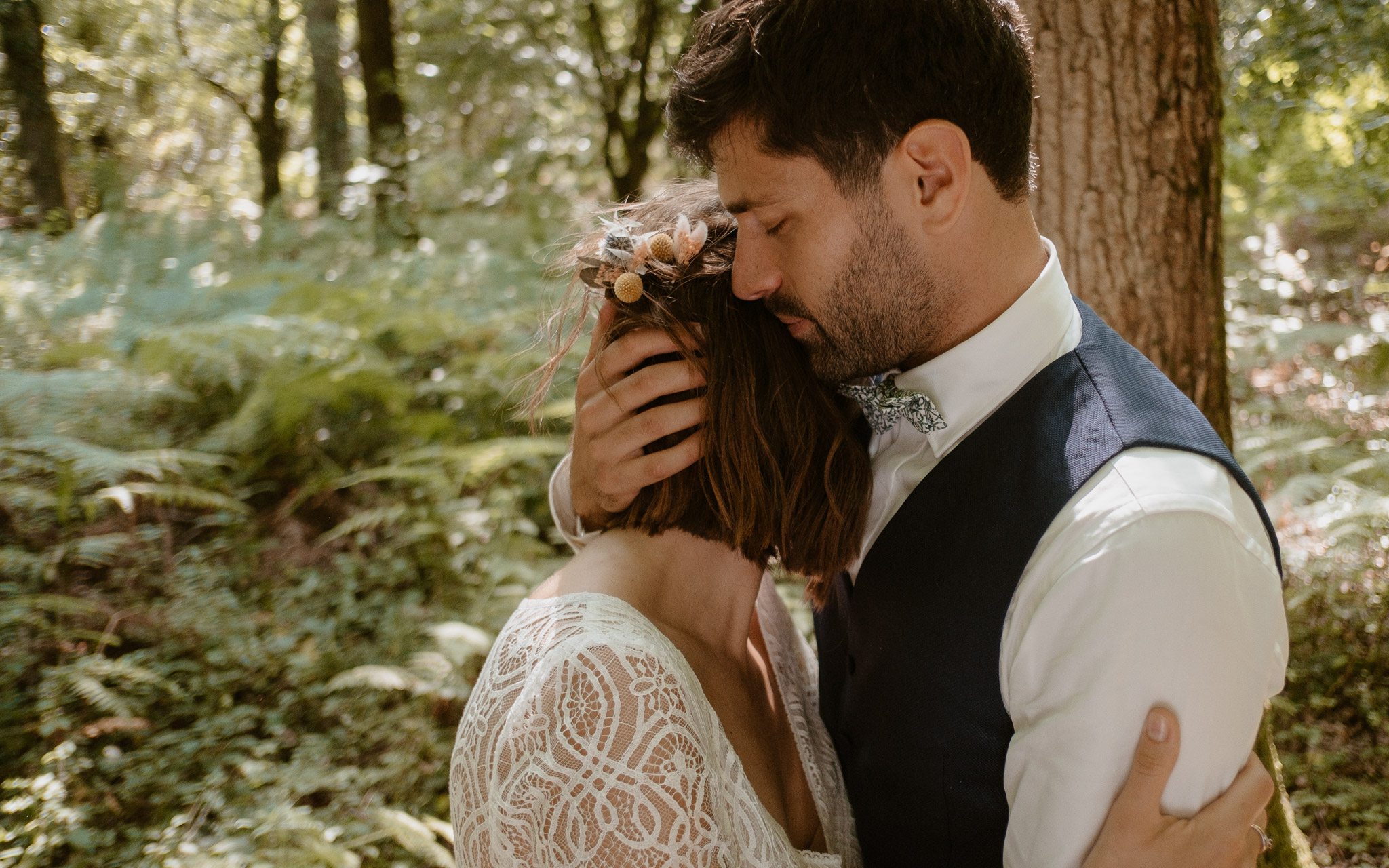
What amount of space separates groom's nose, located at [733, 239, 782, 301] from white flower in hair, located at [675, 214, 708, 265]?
10 cm

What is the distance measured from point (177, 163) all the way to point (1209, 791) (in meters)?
9.19

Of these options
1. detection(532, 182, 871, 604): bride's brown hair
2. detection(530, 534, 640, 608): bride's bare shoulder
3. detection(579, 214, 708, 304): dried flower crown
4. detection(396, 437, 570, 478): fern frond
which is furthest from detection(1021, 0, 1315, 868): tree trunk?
detection(396, 437, 570, 478): fern frond

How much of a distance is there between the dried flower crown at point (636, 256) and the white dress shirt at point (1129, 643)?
2.68ft

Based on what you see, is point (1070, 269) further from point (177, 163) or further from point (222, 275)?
point (177, 163)

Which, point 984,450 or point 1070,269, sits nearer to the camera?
point 984,450

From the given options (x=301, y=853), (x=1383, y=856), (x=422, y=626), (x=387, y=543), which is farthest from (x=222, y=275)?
(x=1383, y=856)

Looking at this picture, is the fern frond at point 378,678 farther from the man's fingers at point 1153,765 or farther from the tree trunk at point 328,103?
the tree trunk at point 328,103

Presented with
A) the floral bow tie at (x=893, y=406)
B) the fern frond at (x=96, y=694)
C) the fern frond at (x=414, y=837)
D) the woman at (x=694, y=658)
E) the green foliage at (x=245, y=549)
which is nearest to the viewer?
the woman at (x=694, y=658)

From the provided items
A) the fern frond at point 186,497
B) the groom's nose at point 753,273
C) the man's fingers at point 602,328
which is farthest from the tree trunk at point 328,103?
the groom's nose at point 753,273

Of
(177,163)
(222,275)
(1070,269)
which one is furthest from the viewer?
(177,163)

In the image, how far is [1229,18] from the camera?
4.30 meters

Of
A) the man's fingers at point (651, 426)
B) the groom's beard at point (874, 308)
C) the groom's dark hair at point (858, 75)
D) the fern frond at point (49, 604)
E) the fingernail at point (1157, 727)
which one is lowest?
the fern frond at point (49, 604)

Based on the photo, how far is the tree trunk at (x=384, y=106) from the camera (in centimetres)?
705

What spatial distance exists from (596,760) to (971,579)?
66cm
